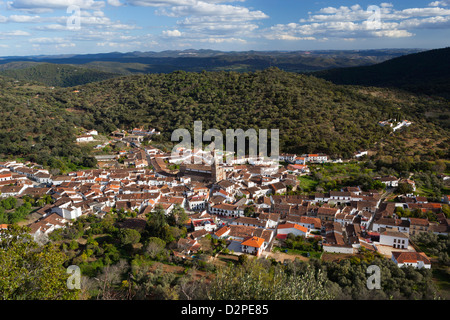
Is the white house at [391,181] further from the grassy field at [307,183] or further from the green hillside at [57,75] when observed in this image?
the green hillside at [57,75]

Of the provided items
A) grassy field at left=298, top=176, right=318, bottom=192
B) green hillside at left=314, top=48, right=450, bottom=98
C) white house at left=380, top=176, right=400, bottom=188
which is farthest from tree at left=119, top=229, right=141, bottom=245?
green hillside at left=314, top=48, right=450, bottom=98

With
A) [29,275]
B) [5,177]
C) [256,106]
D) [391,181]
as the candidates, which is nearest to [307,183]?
[391,181]

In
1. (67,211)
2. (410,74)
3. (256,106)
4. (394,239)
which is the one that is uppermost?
(410,74)

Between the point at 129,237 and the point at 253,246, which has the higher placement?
the point at 129,237

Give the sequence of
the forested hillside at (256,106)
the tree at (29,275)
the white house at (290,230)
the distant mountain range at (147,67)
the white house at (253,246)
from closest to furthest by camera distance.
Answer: the tree at (29,275), the white house at (253,246), the white house at (290,230), the forested hillside at (256,106), the distant mountain range at (147,67)

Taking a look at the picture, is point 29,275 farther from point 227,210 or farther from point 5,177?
point 5,177

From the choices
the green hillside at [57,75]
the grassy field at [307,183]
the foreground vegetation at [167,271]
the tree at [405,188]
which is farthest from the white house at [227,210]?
the green hillside at [57,75]

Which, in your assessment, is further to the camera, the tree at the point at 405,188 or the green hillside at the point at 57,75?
the green hillside at the point at 57,75
